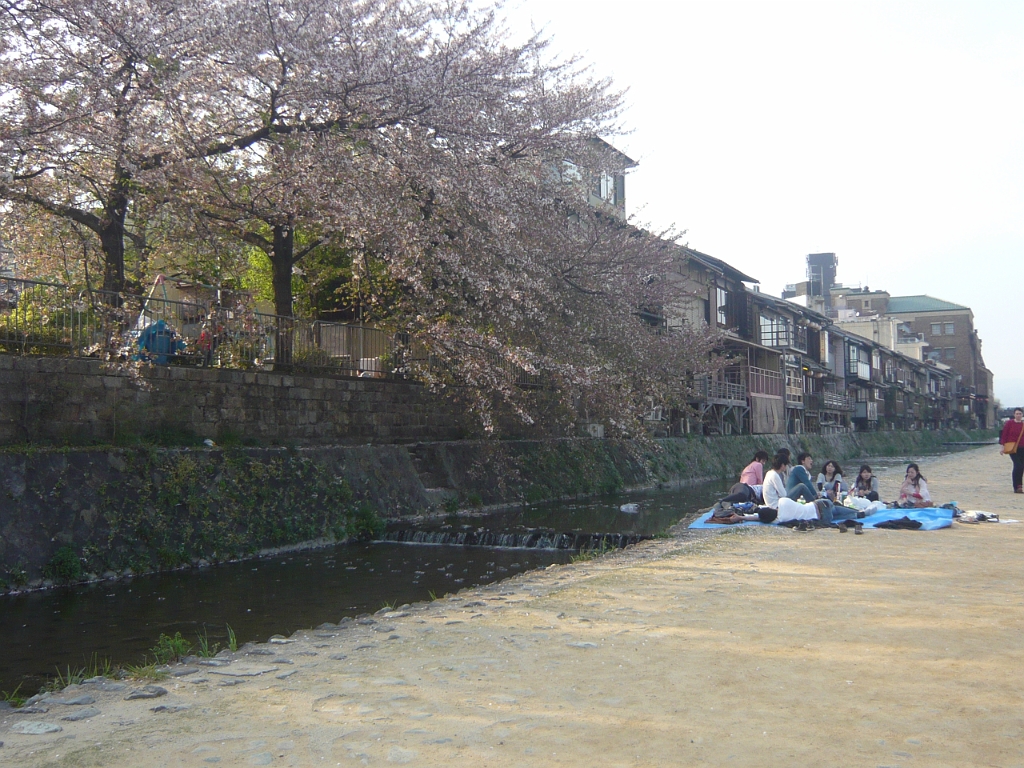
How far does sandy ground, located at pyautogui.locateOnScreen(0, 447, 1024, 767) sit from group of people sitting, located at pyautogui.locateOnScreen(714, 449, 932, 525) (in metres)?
5.09

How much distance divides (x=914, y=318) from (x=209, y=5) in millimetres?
115677

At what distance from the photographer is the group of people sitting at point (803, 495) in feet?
45.8

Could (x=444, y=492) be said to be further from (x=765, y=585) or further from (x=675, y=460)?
(x=675, y=460)

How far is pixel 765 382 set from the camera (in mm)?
48500

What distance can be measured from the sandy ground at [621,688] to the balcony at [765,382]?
125 ft

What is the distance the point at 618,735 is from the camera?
14.3ft

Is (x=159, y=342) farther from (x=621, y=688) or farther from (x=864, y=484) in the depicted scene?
(x=864, y=484)

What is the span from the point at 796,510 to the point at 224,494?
9735 mm

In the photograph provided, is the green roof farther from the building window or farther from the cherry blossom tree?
the cherry blossom tree

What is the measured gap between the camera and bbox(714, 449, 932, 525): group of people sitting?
1396 cm

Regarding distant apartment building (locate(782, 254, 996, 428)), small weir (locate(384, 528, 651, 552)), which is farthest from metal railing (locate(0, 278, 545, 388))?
distant apartment building (locate(782, 254, 996, 428))

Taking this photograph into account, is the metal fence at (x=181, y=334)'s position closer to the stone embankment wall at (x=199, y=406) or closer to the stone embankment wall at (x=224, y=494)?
the stone embankment wall at (x=199, y=406)

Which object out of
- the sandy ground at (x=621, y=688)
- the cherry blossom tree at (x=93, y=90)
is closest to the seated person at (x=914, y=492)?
the sandy ground at (x=621, y=688)

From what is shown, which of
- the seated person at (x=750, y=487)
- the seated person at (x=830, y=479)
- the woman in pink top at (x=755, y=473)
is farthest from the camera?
the woman in pink top at (x=755, y=473)
